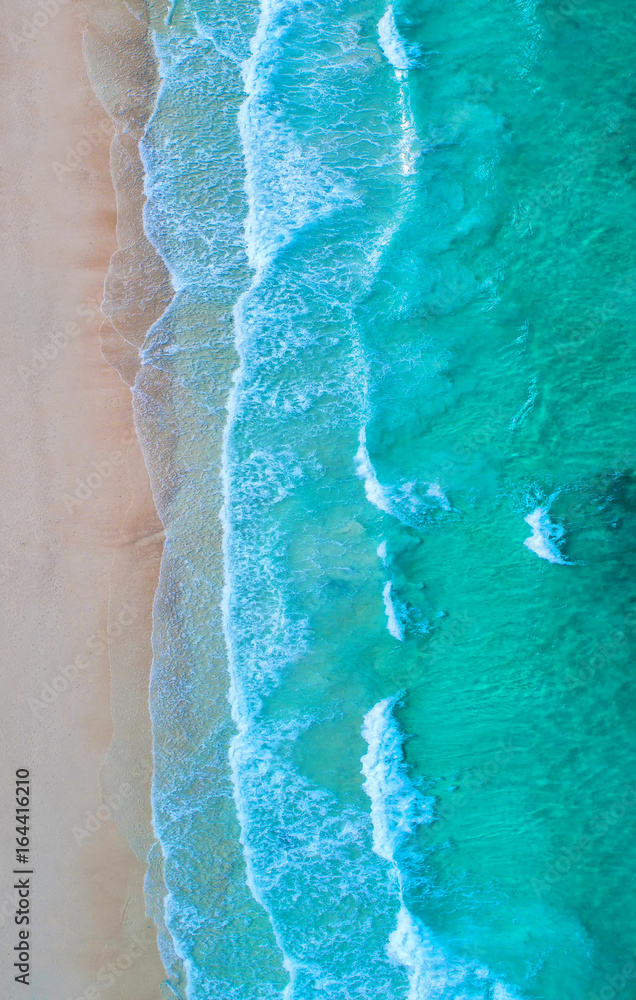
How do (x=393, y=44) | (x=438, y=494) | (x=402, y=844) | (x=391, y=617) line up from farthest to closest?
(x=393, y=44) < (x=438, y=494) < (x=391, y=617) < (x=402, y=844)

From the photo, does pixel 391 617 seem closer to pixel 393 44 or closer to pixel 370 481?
pixel 370 481

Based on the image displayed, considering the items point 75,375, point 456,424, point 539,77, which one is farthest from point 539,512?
point 75,375

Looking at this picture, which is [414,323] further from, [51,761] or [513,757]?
[51,761]

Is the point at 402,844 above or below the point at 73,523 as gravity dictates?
below

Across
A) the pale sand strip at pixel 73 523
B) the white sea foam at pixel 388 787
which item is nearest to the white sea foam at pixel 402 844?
the white sea foam at pixel 388 787

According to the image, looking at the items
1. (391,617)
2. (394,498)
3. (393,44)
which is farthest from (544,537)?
(393,44)

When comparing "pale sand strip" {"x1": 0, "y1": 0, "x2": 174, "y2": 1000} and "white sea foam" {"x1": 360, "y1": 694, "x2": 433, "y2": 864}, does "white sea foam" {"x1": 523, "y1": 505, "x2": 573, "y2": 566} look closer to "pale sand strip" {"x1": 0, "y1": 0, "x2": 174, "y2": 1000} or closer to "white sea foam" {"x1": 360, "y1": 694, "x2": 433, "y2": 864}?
"white sea foam" {"x1": 360, "y1": 694, "x2": 433, "y2": 864}

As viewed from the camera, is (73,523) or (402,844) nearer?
(402,844)
